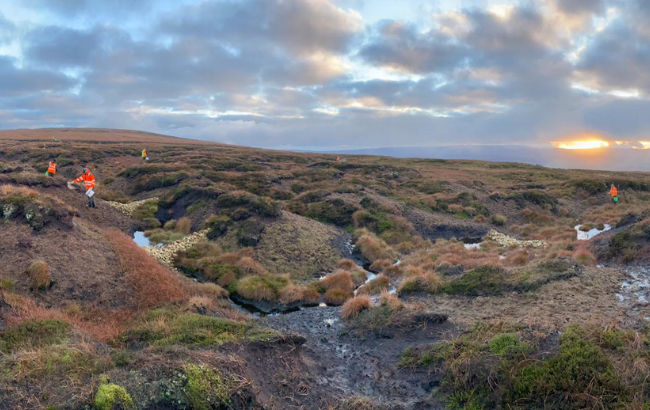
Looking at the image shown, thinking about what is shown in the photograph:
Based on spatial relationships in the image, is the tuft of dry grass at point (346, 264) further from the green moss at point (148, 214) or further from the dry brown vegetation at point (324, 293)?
the green moss at point (148, 214)

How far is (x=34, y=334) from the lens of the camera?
9.82m

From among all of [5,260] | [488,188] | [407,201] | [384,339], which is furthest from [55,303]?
[488,188]

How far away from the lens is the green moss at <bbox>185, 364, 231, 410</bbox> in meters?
7.68

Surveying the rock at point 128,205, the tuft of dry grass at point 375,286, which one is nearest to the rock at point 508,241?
the tuft of dry grass at point 375,286

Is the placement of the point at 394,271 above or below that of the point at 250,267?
above

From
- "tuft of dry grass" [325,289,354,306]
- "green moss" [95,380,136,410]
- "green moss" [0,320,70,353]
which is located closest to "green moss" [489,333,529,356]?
"green moss" [95,380,136,410]

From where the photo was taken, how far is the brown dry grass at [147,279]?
1448 centimetres

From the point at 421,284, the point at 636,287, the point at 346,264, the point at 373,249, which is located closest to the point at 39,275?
the point at 346,264

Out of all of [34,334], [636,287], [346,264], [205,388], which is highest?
[636,287]

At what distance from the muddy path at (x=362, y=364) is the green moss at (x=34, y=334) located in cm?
576

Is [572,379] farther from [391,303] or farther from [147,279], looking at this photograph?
[147,279]

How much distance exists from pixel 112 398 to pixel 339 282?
12323mm

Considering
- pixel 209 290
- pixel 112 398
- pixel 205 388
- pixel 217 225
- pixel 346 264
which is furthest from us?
pixel 217 225

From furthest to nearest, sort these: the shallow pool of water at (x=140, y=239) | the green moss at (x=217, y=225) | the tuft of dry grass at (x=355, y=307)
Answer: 1. the green moss at (x=217, y=225)
2. the shallow pool of water at (x=140, y=239)
3. the tuft of dry grass at (x=355, y=307)
